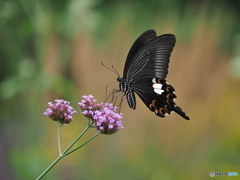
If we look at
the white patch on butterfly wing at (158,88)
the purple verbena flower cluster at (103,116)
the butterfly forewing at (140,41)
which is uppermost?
the butterfly forewing at (140,41)

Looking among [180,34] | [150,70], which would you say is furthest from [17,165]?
[180,34]

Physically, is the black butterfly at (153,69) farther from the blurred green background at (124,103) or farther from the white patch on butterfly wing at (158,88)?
the blurred green background at (124,103)

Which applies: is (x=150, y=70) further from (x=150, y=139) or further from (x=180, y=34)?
(x=180, y=34)

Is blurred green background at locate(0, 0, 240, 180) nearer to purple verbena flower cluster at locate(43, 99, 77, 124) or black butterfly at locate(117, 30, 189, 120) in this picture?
black butterfly at locate(117, 30, 189, 120)

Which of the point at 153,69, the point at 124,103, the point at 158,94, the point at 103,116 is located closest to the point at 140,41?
the point at 153,69

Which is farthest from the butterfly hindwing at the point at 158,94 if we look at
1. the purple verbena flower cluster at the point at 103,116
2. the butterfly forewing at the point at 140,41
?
the purple verbena flower cluster at the point at 103,116

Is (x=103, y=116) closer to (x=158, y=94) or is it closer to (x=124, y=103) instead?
(x=158, y=94)
